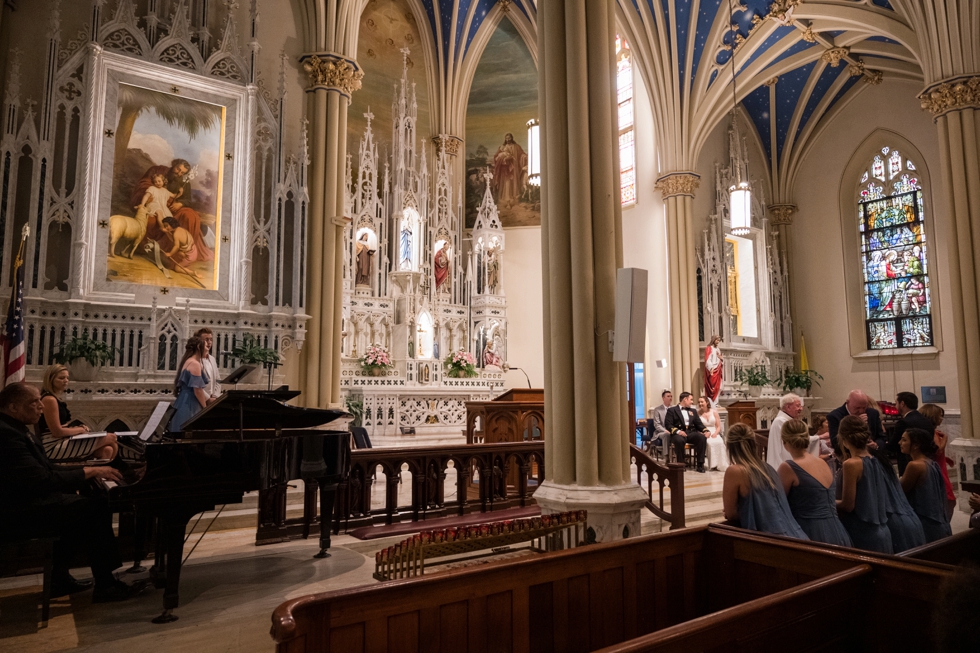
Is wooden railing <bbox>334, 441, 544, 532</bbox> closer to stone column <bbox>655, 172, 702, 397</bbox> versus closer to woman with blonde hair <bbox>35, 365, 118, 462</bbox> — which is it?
woman with blonde hair <bbox>35, 365, 118, 462</bbox>

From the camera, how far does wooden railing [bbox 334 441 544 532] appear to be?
5816 millimetres

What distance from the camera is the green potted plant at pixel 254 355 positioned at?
8.28m

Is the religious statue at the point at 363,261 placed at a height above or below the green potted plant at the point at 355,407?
above

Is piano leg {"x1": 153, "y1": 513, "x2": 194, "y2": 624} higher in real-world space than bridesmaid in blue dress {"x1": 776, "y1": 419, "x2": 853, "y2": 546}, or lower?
lower

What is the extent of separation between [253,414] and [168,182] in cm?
551

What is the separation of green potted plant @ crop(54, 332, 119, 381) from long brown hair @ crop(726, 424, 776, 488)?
732 centimetres

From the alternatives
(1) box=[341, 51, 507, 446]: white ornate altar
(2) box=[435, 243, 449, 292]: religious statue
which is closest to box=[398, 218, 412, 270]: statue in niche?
(1) box=[341, 51, 507, 446]: white ornate altar

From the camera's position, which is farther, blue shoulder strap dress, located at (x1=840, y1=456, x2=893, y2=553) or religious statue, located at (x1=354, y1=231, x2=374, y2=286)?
religious statue, located at (x1=354, y1=231, x2=374, y2=286)

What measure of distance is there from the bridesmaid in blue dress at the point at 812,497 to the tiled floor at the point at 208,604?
2.77 metres

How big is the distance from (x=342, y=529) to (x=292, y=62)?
7.26m

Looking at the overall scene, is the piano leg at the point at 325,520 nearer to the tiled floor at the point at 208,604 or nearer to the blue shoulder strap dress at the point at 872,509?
the tiled floor at the point at 208,604

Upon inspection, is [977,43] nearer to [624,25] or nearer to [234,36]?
[624,25]

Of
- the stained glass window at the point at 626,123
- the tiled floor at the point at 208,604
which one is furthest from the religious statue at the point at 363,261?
the tiled floor at the point at 208,604

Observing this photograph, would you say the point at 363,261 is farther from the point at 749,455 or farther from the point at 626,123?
the point at 749,455
